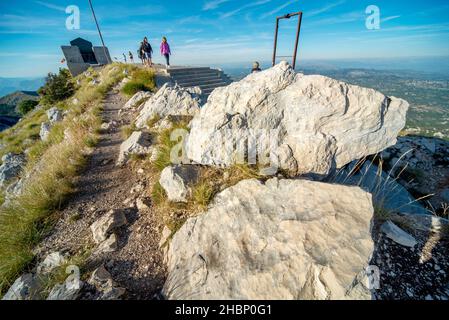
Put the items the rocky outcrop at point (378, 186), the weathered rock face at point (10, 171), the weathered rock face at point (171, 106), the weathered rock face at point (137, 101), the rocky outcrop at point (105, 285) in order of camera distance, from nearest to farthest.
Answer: the rocky outcrop at point (105, 285)
the rocky outcrop at point (378, 186)
the weathered rock face at point (171, 106)
the weathered rock face at point (10, 171)
the weathered rock face at point (137, 101)

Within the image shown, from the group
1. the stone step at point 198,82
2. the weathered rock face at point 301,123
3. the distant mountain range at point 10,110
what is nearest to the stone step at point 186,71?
the stone step at point 198,82

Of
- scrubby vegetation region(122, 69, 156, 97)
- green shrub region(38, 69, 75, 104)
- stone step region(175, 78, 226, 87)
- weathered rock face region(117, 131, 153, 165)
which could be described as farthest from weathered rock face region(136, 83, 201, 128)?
green shrub region(38, 69, 75, 104)

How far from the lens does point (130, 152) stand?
177 inches

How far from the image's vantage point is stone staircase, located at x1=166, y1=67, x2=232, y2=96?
39.7 ft

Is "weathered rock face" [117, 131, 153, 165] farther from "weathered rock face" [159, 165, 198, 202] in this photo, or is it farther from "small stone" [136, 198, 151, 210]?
"weathered rock face" [159, 165, 198, 202]

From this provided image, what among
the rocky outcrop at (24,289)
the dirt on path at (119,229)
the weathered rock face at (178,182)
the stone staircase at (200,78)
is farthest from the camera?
the stone staircase at (200,78)

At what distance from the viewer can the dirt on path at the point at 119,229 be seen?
2.20m

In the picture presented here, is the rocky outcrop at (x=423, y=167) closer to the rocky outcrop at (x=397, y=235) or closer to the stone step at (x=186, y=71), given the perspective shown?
the rocky outcrop at (x=397, y=235)

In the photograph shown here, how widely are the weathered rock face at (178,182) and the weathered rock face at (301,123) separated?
15.8 inches

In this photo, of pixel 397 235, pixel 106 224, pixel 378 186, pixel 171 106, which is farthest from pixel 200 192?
pixel 171 106

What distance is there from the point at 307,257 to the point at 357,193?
3.48 feet

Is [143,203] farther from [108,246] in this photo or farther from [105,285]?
[105,285]

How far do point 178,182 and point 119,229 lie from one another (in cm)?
115

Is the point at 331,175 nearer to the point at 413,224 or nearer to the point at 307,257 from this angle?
the point at 413,224
